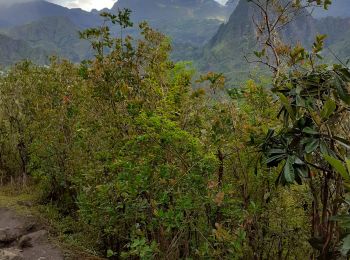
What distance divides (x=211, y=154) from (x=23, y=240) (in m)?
6.25

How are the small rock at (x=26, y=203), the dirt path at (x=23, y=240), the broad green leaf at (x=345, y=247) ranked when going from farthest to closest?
1. the small rock at (x=26, y=203)
2. the dirt path at (x=23, y=240)
3. the broad green leaf at (x=345, y=247)

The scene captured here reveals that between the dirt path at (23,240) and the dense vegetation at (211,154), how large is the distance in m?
1.03

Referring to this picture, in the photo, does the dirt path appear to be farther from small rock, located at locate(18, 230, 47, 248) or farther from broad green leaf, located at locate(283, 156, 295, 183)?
broad green leaf, located at locate(283, 156, 295, 183)

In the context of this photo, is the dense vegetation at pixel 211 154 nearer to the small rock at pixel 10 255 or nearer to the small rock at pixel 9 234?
the small rock at pixel 10 255

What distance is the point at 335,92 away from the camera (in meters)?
4.23

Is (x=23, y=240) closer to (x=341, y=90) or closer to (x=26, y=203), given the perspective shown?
(x=26, y=203)

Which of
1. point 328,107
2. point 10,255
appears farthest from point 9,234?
point 328,107

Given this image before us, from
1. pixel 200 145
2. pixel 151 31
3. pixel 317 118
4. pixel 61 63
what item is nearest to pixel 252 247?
pixel 200 145

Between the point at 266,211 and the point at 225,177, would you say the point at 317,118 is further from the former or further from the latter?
the point at 225,177

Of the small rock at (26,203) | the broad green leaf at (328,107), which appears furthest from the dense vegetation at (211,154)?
the small rock at (26,203)

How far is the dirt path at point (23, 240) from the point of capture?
9109 mm

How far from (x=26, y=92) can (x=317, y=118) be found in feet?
46.1

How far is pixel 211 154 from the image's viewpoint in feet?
20.2

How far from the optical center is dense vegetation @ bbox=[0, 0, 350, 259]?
4.31 m
